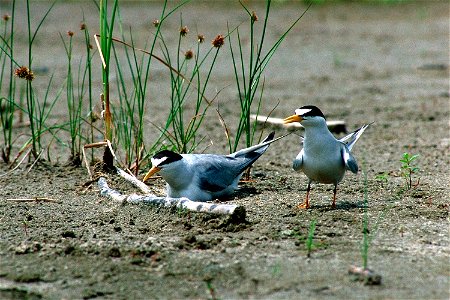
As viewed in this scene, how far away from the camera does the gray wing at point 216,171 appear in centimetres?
480

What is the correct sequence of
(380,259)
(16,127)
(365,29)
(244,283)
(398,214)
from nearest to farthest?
(244,283), (380,259), (398,214), (16,127), (365,29)

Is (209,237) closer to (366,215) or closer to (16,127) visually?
(366,215)

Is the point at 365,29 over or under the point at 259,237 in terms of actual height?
over

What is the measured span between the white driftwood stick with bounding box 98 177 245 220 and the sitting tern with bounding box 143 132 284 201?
148 mm

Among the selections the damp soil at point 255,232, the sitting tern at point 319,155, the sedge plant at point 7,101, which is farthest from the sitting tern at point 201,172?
the sedge plant at point 7,101

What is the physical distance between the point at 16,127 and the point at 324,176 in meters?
3.11

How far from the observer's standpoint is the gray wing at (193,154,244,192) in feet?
15.8

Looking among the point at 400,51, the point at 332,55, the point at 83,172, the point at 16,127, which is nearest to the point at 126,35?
the point at 332,55

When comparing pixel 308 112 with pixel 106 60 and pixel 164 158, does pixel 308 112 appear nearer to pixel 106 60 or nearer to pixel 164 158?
pixel 164 158

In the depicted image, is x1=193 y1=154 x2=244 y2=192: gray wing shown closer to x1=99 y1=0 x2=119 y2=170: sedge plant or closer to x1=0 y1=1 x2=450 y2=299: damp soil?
x1=0 y1=1 x2=450 y2=299: damp soil

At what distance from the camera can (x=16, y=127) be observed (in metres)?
6.85

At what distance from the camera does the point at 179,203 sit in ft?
14.5

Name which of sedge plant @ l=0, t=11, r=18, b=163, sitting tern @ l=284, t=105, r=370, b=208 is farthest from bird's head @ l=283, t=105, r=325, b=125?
sedge plant @ l=0, t=11, r=18, b=163

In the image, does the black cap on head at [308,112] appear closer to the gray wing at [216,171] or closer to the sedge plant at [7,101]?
the gray wing at [216,171]
